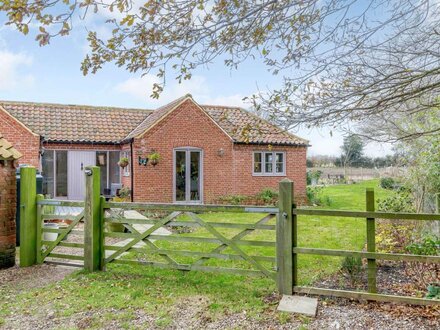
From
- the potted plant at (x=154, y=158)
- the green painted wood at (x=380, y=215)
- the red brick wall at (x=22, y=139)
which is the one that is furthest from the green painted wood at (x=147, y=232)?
the red brick wall at (x=22, y=139)

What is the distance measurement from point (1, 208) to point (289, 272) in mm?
5464

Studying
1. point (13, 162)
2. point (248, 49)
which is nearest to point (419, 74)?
point (248, 49)

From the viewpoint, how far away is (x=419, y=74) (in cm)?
478

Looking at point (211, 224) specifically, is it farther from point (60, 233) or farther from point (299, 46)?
point (60, 233)

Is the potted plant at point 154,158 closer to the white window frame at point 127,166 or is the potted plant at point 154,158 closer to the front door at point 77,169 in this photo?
the white window frame at point 127,166

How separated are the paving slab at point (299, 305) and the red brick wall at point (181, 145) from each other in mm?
12160

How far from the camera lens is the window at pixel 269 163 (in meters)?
19.0

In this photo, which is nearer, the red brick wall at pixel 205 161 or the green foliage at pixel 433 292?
the green foliage at pixel 433 292

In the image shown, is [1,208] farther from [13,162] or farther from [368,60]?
[368,60]

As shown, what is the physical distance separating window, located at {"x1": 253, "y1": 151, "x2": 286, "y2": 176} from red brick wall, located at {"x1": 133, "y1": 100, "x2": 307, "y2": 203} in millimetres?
240

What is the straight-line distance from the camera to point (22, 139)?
1625cm

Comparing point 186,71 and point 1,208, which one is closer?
point 186,71

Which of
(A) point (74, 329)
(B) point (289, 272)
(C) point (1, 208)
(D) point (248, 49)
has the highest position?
(D) point (248, 49)

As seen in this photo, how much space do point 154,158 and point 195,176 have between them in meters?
2.28
